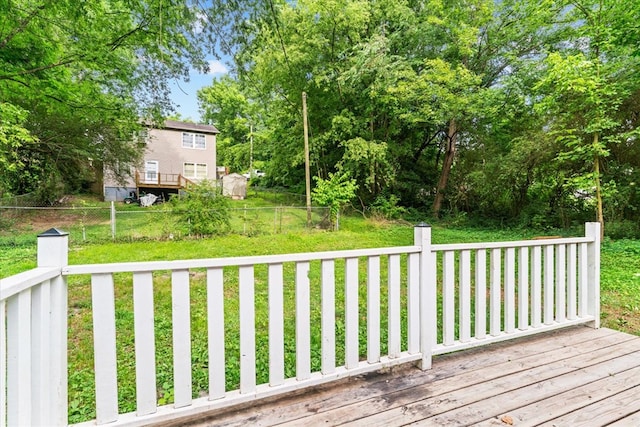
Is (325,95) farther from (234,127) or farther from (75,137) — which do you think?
(234,127)

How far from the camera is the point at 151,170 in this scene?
695 inches

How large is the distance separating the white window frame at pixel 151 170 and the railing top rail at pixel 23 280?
17992 millimetres

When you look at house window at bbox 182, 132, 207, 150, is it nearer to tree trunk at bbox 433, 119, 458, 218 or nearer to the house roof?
the house roof

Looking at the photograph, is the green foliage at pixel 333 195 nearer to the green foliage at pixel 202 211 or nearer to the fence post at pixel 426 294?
the green foliage at pixel 202 211

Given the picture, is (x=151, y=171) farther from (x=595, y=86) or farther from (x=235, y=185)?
(x=595, y=86)

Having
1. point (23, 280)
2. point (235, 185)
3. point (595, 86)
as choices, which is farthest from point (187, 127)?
point (23, 280)

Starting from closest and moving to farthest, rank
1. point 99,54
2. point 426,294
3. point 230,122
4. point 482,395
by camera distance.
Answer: point 482,395 < point 426,294 < point 99,54 < point 230,122

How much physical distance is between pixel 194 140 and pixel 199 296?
A: 16935mm

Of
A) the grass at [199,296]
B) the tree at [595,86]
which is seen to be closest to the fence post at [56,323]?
the grass at [199,296]

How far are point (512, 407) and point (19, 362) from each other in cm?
198

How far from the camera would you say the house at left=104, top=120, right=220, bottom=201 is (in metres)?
16.9

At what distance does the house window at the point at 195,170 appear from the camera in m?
18.7

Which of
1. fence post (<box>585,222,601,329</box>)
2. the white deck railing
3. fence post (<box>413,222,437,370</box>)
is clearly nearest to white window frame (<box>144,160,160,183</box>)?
the white deck railing

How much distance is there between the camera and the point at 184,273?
4.62ft
